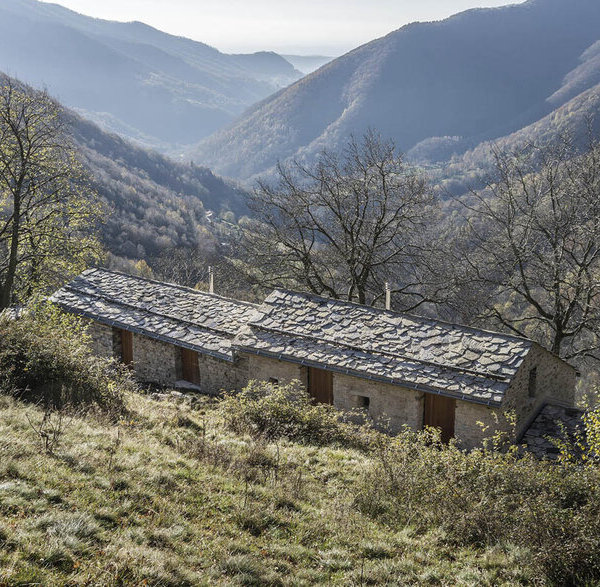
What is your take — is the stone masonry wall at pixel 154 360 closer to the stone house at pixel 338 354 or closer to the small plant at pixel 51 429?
the stone house at pixel 338 354

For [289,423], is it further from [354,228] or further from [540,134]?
[540,134]

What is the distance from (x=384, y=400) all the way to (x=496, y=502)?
5.46 m

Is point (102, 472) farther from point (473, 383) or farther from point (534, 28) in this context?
point (534, 28)

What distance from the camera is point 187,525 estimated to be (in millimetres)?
5938

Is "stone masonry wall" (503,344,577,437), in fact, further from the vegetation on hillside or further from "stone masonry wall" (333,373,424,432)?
the vegetation on hillside

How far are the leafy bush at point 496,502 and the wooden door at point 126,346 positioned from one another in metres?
10.3

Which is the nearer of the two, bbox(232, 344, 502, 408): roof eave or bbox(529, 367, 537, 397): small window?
bbox(232, 344, 502, 408): roof eave

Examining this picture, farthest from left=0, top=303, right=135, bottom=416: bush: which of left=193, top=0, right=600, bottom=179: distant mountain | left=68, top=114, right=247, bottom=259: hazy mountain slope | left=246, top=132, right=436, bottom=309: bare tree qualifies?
left=193, top=0, right=600, bottom=179: distant mountain

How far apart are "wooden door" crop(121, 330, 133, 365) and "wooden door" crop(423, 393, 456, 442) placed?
9.68 metres

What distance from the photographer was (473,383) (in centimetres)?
1083

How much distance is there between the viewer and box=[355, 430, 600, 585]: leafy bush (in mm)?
5359

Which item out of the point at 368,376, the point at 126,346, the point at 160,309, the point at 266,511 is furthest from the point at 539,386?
the point at 126,346

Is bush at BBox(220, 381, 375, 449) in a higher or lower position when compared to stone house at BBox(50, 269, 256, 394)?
lower

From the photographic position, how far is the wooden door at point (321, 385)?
13.0 metres
